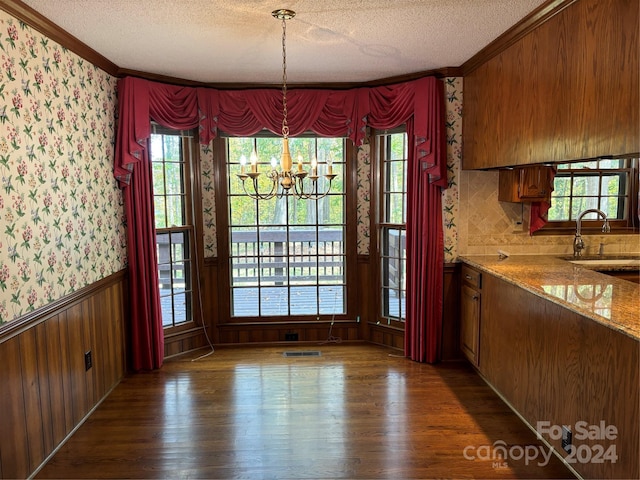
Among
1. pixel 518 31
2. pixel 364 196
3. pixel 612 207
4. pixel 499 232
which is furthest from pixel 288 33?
pixel 612 207

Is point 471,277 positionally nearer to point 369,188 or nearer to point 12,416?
point 369,188

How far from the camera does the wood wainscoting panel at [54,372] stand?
8.10 feet

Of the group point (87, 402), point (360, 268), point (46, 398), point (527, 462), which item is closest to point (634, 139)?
point (527, 462)

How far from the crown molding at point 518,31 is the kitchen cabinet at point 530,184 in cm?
92

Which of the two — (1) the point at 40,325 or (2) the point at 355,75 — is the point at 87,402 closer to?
(1) the point at 40,325

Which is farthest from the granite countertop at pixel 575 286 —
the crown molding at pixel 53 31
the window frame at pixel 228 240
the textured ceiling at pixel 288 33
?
the crown molding at pixel 53 31

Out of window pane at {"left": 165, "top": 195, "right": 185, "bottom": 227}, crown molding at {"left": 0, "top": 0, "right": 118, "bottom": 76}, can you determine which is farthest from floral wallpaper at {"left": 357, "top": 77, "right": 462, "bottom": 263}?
crown molding at {"left": 0, "top": 0, "right": 118, "bottom": 76}

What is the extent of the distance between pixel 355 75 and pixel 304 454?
3.07 metres

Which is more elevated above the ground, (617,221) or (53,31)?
(53,31)

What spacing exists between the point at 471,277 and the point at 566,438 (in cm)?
159

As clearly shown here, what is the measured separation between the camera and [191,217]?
4.56 metres

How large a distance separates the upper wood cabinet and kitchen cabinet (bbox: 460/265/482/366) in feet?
2.99

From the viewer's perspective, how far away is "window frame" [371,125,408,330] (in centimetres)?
457

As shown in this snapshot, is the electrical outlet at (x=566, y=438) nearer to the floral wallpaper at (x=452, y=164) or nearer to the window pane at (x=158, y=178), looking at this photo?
the floral wallpaper at (x=452, y=164)
